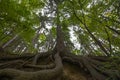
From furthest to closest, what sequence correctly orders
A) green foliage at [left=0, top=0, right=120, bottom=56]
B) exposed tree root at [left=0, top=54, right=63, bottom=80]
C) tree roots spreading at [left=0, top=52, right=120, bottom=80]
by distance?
green foliage at [left=0, top=0, right=120, bottom=56], tree roots spreading at [left=0, top=52, right=120, bottom=80], exposed tree root at [left=0, top=54, right=63, bottom=80]

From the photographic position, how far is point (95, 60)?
20.6 ft

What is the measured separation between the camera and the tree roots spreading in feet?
12.5

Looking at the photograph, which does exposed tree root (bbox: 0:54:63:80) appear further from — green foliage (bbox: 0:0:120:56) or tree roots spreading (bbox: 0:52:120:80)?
green foliage (bbox: 0:0:120:56)

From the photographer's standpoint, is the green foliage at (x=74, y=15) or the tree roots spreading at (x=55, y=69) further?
the green foliage at (x=74, y=15)

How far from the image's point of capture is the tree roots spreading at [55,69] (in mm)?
3812

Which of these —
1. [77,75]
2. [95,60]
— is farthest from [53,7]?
[77,75]

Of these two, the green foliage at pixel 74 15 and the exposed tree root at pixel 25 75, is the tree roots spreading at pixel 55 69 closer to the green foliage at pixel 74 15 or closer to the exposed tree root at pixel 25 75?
the exposed tree root at pixel 25 75

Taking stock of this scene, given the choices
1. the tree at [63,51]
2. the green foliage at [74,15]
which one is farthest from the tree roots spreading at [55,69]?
the green foliage at [74,15]

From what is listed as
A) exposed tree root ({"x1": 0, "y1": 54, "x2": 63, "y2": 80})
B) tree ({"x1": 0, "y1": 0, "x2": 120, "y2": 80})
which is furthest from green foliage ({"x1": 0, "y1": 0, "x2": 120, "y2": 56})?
exposed tree root ({"x1": 0, "y1": 54, "x2": 63, "y2": 80})

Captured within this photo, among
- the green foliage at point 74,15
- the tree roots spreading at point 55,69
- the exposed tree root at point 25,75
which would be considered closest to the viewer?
the exposed tree root at point 25,75

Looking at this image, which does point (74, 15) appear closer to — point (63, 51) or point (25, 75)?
point (63, 51)

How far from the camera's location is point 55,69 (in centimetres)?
461

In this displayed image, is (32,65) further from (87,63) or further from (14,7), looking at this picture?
(14,7)

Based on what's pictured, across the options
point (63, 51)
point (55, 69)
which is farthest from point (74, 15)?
point (55, 69)
